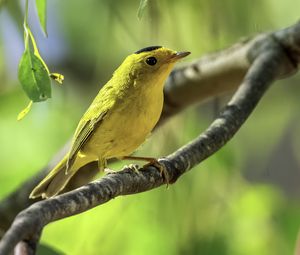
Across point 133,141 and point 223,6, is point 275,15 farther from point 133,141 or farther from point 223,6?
point 133,141

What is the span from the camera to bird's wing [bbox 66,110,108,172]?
3158mm

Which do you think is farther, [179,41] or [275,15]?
[275,15]

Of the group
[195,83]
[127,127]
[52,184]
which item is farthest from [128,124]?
[195,83]

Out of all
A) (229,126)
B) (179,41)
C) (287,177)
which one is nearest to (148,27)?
(179,41)

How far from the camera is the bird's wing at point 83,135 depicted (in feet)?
10.4

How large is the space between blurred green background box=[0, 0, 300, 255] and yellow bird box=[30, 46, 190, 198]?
0.25 metres

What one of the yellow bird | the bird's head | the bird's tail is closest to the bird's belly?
the yellow bird

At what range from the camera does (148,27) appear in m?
3.70

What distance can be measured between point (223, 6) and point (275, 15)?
1.92ft

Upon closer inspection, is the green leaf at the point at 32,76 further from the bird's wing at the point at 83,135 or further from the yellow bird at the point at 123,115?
the bird's wing at the point at 83,135

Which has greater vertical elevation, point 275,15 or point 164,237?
point 275,15

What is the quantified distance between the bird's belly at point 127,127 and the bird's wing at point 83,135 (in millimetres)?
25

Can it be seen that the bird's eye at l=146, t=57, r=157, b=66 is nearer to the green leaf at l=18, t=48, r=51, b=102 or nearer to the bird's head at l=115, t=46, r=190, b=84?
the bird's head at l=115, t=46, r=190, b=84

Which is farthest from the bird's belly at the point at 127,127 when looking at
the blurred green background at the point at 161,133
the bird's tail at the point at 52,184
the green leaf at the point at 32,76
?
the green leaf at the point at 32,76
